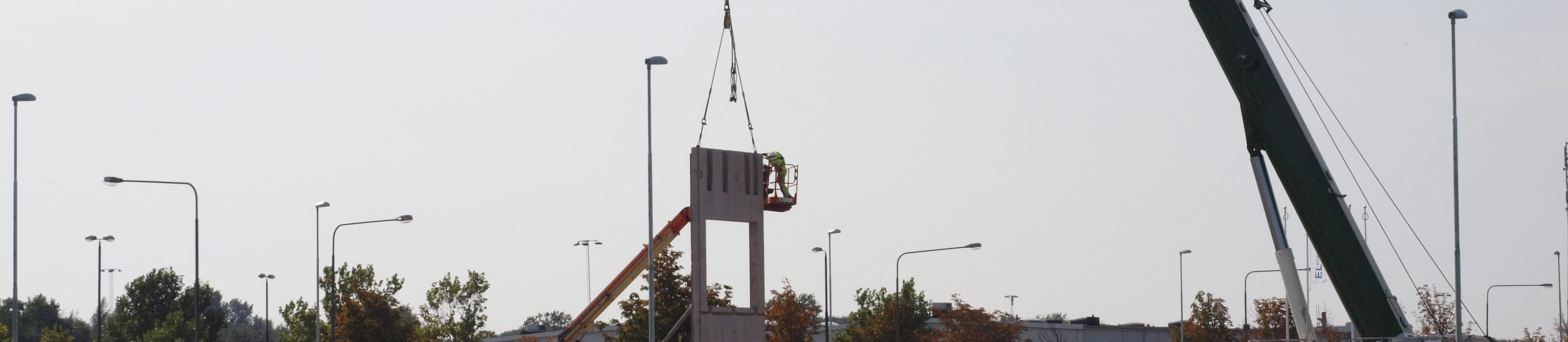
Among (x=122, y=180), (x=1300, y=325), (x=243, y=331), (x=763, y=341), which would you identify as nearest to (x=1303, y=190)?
(x=1300, y=325)

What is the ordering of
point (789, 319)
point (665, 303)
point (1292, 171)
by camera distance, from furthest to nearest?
point (789, 319) → point (665, 303) → point (1292, 171)

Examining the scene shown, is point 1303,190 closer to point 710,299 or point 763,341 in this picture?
point 763,341

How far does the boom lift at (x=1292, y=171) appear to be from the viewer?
37062 mm

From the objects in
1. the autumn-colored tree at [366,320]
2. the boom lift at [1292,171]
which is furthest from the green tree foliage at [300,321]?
the boom lift at [1292,171]

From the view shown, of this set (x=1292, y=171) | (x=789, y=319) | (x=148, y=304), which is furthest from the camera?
(x=148, y=304)

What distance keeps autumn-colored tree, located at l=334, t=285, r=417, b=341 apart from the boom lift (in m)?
37.5

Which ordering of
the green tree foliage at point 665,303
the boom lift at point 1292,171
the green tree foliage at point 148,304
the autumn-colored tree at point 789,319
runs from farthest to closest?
the green tree foliage at point 148,304, the autumn-colored tree at point 789,319, the green tree foliage at point 665,303, the boom lift at point 1292,171

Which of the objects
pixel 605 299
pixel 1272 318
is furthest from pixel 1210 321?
pixel 605 299

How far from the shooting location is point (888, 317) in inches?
3066

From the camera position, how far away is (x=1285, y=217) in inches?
3201

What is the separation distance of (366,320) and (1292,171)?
129 ft

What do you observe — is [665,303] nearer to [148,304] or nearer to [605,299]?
[605,299]

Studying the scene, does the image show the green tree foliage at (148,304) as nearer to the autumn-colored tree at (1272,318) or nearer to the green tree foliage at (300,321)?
the green tree foliage at (300,321)

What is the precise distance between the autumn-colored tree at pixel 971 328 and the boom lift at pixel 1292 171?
4324 cm
